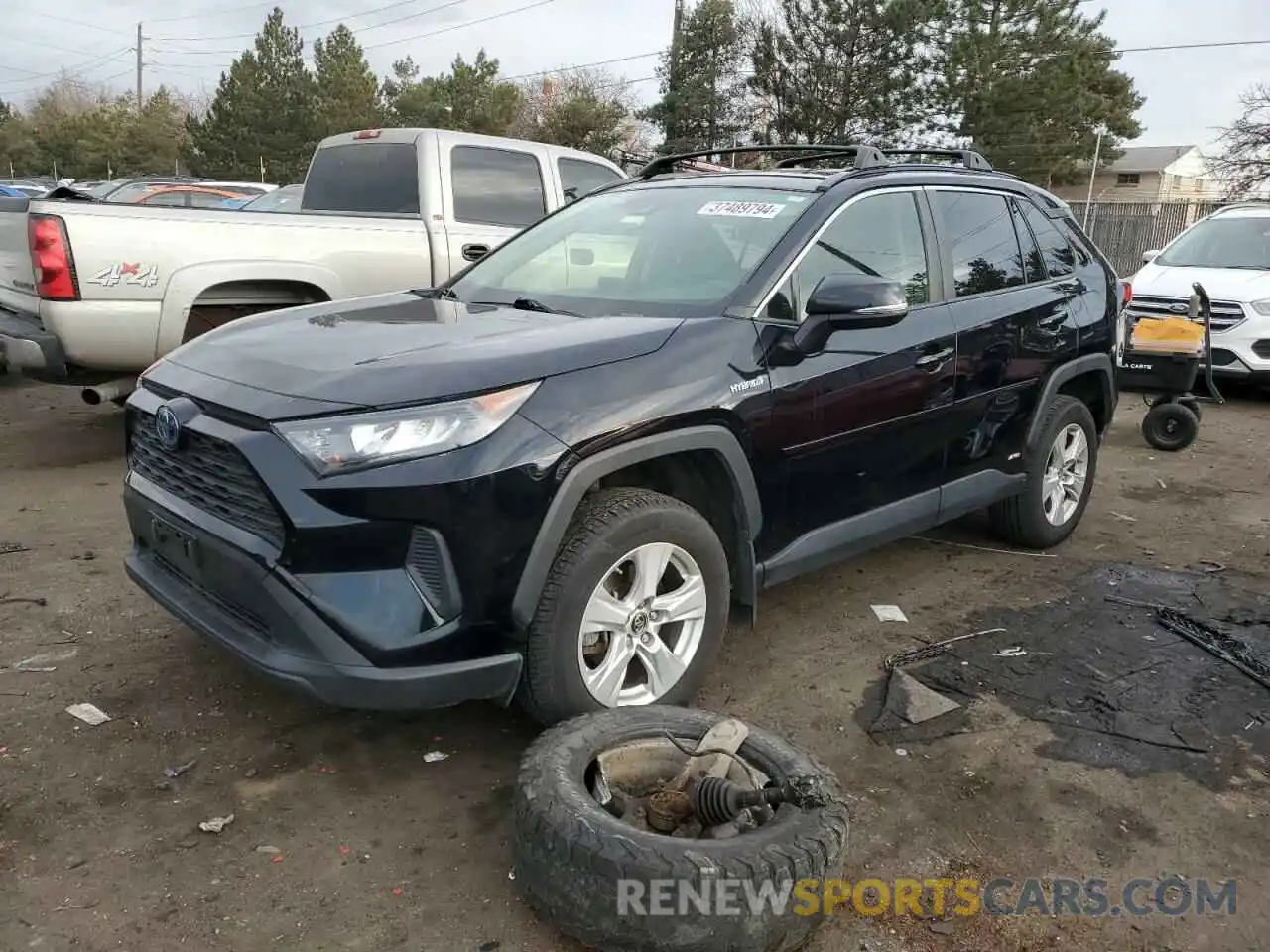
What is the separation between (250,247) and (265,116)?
142 feet

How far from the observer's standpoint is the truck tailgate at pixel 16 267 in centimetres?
598

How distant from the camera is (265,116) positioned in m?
44.3

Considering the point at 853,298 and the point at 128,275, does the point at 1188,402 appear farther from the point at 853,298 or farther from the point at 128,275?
the point at 128,275

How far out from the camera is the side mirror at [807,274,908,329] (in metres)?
3.28

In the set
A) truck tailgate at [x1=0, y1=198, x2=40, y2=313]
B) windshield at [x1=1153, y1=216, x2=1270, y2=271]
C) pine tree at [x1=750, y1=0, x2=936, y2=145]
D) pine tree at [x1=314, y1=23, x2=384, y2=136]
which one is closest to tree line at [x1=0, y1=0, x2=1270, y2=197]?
pine tree at [x1=750, y1=0, x2=936, y2=145]

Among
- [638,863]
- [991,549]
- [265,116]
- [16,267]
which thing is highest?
[265,116]

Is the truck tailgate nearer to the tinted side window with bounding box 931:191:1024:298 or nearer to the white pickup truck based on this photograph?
the white pickup truck

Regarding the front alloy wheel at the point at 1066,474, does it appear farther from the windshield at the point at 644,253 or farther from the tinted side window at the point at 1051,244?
the windshield at the point at 644,253

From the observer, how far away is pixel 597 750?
267cm

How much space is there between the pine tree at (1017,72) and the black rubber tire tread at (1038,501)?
105 feet

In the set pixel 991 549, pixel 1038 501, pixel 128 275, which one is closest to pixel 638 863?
pixel 1038 501

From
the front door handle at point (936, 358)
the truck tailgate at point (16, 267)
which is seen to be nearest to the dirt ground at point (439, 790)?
the front door handle at point (936, 358)

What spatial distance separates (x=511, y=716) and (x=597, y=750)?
732 mm

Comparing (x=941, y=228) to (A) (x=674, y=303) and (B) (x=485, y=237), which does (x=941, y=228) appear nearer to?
(A) (x=674, y=303)
